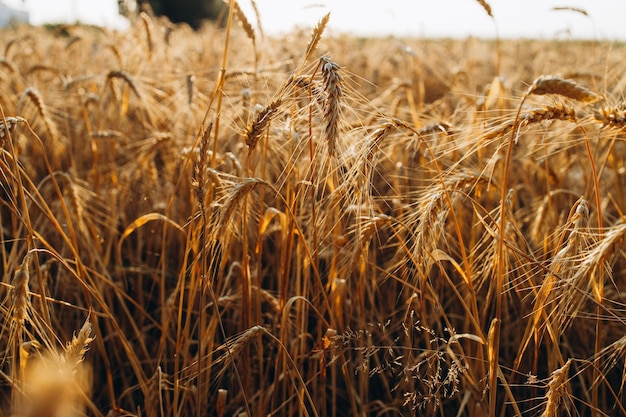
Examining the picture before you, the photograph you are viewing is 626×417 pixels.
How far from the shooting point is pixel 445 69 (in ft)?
18.4

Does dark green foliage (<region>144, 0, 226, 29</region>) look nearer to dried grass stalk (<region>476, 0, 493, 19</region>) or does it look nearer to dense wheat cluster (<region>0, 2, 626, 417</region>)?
Result: dense wheat cluster (<region>0, 2, 626, 417</region>)

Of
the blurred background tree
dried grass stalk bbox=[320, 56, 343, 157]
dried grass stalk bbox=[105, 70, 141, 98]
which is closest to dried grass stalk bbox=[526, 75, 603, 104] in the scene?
dried grass stalk bbox=[320, 56, 343, 157]

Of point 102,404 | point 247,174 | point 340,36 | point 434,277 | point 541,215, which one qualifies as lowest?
point 102,404

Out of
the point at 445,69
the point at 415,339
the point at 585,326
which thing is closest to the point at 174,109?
the point at 415,339

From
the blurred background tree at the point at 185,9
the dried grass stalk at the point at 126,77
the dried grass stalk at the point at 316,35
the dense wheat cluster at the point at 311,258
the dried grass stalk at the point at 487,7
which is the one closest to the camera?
the dense wheat cluster at the point at 311,258

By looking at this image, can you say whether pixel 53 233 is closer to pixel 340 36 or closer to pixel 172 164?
pixel 172 164

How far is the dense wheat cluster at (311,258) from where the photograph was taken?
115 centimetres

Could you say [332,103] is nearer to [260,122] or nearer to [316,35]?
[260,122]

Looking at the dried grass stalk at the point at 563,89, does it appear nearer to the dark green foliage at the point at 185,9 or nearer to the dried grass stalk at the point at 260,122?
the dried grass stalk at the point at 260,122

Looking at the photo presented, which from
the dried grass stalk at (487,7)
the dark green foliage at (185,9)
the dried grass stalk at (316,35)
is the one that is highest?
the dark green foliage at (185,9)

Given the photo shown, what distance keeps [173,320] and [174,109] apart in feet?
5.43

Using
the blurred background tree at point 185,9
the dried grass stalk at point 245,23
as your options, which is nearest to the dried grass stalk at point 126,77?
the dried grass stalk at point 245,23

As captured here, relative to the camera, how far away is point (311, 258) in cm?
122

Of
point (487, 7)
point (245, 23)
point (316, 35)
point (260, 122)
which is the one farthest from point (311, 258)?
point (487, 7)
